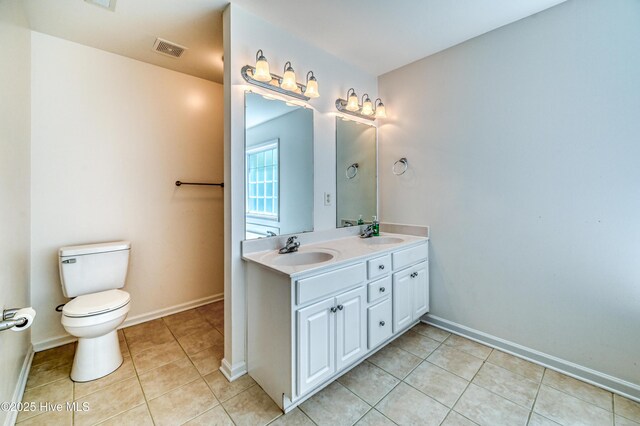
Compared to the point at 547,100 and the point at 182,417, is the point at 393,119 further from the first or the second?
the point at 182,417

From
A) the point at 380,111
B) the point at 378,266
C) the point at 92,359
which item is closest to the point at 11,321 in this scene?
the point at 92,359

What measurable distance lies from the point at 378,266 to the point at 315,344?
0.69 m

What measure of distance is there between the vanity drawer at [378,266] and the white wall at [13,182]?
1933 millimetres

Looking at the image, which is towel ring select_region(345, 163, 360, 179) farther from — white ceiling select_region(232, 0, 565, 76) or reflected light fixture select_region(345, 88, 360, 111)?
white ceiling select_region(232, 0, 565, 76)

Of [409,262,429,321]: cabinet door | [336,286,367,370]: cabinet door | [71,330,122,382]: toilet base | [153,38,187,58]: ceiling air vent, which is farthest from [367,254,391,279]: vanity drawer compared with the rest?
[153,38,187,58]: ceiling air vent

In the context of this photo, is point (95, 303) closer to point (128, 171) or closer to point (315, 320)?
point (128, 171)

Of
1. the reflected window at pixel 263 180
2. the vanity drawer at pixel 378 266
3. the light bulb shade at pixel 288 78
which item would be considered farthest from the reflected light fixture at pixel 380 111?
the vanity drawer at pixel 378 266

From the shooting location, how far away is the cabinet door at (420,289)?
2236 millimetres

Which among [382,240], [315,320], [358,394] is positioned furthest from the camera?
[382,240]

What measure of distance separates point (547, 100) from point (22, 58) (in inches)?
137

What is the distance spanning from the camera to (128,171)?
235 centimetres

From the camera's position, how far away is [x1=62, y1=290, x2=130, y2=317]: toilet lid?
163 cm

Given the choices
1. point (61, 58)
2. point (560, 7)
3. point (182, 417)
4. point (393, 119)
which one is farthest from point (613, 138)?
point (61, 58)

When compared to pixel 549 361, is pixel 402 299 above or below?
above
